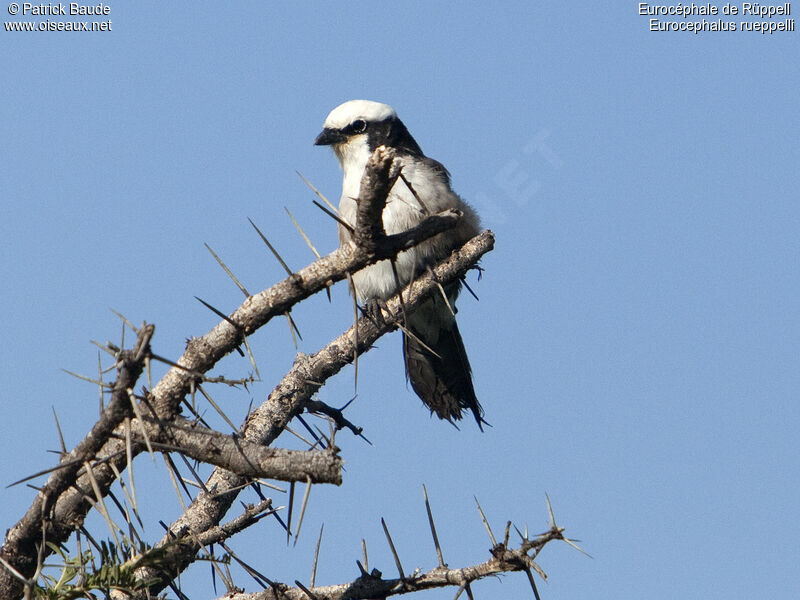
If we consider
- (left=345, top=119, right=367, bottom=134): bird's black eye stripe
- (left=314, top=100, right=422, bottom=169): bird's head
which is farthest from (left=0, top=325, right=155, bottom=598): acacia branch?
(left=345, top=119, right=367, bottom=134): bird's black eye stripe

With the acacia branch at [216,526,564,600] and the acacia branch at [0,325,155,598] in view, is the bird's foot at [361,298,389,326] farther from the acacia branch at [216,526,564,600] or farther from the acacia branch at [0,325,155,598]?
the acacia branch at [0,325,155,598]

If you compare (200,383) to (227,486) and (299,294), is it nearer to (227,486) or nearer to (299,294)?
(299,294)

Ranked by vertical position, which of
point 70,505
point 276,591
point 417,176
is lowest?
point 276,591

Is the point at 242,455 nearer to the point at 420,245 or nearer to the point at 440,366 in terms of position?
the point at 420,245

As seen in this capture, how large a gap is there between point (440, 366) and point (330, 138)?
1.64m

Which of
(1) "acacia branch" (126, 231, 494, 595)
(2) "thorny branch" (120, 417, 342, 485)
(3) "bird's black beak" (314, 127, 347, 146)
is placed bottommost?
(2) "thorny branch" (120, 417, 342, 485)

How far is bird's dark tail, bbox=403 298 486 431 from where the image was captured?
517 centimetres

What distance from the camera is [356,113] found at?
6.03m

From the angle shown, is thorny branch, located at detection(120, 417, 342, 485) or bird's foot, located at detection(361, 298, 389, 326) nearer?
thorny branch, located at detection(120, 417, 342, 485)

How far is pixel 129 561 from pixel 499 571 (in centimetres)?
80

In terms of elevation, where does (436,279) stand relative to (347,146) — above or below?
below

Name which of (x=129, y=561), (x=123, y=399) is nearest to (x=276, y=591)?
(x=129, y=561)

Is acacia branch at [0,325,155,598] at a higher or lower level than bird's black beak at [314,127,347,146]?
lower

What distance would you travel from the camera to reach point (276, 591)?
93.1 inches
